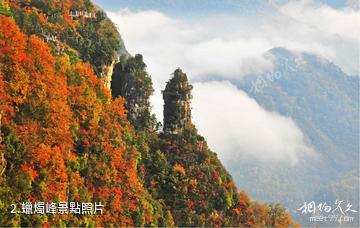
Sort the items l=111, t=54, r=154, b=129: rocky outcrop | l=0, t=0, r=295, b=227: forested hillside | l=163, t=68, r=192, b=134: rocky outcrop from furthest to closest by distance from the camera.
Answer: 1. l=163, t=68, r=192, b=134: rocky outcrop
2. l=111, t=54, r=154, b=129: rocky outcrop
3. l=0, t=0, r=295, b=227: forested hillside

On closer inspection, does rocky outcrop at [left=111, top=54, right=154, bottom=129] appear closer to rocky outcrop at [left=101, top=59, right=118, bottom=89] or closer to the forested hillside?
the forested hillside

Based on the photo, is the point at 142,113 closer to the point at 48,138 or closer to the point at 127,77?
the point at 127,77

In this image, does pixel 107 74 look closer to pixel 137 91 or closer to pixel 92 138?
pixel 137 91

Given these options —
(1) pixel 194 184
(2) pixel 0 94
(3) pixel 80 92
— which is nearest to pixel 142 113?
(1) pixel 194 184

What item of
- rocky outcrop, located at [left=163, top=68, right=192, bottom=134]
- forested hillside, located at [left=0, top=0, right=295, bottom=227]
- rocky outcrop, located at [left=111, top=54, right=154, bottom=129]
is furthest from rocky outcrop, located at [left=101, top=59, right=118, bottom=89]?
rocky outcrop, located at [left=163, top=68, right=192, bottom=134]

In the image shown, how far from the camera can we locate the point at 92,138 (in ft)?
181

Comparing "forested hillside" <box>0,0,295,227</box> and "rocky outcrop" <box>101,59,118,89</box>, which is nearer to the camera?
"forested hillside" <box>0,0,295,227</box>

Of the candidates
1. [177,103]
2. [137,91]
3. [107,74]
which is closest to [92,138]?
[107,74]

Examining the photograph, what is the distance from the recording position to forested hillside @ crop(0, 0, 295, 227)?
44594mm

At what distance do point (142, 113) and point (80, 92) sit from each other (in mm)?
17671

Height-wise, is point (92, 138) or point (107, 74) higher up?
point (107, 74)

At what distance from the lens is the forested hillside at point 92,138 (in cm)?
4459

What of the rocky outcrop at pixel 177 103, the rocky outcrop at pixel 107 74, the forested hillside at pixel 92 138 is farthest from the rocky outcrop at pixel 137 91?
the rocky outcrop at pixel 177 103

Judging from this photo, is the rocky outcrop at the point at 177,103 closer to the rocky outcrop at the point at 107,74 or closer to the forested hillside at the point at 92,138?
the forested hillside at the point at 92,138
